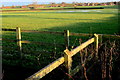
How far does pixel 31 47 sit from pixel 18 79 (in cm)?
462

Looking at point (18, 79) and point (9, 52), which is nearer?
point (18, 79)

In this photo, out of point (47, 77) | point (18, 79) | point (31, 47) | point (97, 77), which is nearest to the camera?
point (97, 77)

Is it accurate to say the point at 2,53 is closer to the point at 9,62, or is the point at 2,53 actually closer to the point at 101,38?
the point at 9,62

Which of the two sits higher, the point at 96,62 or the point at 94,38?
the point at 94,38

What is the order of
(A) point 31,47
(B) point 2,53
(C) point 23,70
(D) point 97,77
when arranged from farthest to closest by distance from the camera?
1. (A) point 31,47
2. (B) point 2,53
3. (C) point 23,70
4. (D) point 97,77

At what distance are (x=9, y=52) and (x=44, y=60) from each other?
94.4 inches

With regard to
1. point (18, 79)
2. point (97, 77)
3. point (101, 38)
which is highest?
point (101, 38)

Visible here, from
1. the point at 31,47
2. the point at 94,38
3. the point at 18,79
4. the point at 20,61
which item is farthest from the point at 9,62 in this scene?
the point at 94,38

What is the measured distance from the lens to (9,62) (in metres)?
8.12

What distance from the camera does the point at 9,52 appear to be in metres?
9.80

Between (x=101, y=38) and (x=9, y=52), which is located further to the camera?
(x=9, y=52)

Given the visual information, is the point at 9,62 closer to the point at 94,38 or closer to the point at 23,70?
the point at 23,70

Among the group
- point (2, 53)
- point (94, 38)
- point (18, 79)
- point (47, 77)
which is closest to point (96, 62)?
point (94, 38)

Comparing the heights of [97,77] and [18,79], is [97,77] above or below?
above
